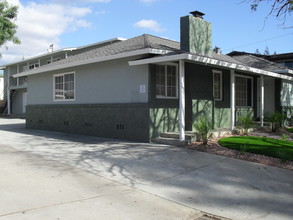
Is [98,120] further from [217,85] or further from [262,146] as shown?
[262,146]

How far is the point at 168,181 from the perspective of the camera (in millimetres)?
6363

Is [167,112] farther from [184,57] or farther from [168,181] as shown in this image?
[168,181]

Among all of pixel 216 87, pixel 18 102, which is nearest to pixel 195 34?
pixel 216 87

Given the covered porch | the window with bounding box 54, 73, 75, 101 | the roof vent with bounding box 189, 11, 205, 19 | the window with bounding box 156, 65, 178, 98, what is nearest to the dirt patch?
the covered porch

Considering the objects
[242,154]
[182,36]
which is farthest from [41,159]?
[182,36]

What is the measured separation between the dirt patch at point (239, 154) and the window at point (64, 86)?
7158mm

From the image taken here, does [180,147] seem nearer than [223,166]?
No

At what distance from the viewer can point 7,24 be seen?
19.1 meters

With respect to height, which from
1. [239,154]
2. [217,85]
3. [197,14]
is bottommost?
[239,154]

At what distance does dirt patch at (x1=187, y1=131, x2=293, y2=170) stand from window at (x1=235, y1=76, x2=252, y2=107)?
6.34 m

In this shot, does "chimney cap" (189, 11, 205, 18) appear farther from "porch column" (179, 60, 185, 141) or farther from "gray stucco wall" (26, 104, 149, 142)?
"gray stucco wall" (26, 104, 149, 142)

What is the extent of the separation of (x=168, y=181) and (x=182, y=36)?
6.51m

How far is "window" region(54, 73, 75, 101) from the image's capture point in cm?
1428

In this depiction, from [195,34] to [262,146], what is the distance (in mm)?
4727
